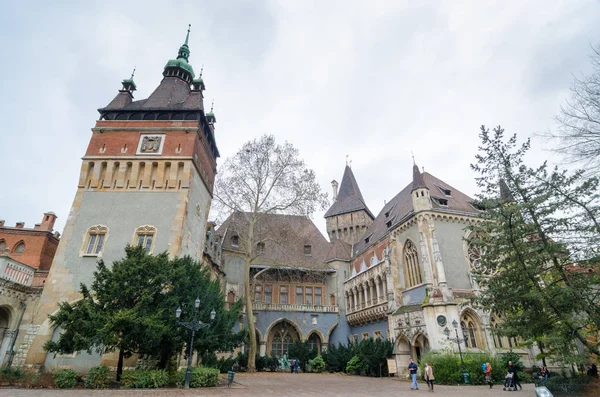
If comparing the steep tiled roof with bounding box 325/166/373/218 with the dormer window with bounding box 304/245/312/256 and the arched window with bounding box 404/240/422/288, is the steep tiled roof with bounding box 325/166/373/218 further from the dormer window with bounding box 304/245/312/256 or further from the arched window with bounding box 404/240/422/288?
the arched window with bounding box 404/240/422/288

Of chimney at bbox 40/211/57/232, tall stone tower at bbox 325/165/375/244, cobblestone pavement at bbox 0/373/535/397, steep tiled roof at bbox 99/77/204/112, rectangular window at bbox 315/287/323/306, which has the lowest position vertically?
cobblestone pavement at bbox 0/373/535/397

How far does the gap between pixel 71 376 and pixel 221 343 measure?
5792mm

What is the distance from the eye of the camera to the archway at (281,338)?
30250mm

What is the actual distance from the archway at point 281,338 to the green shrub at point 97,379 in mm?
18710

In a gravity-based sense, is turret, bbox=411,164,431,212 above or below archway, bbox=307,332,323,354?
above

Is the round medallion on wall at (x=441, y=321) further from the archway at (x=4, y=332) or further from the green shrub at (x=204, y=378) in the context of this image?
the archway at (x=4, y=332)

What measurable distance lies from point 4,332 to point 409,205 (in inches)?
1040

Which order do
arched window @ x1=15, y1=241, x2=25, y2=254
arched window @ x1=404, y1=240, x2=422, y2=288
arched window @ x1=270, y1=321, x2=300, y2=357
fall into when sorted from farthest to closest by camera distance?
arched window @ x1=270, y1=321, x2=300, y2=357
arched window @ x1=404, y1=240, x2=422, y2=288
arched window @ x1=15, y1=241, x2=25, y2=254

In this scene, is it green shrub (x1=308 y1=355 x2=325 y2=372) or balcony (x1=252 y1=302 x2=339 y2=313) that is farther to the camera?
balcony (x1=252 y1=302 x2=339 y2=313)

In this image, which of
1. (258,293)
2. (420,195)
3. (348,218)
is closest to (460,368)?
(420,195)

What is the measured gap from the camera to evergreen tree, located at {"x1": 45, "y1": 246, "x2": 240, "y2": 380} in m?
12.2

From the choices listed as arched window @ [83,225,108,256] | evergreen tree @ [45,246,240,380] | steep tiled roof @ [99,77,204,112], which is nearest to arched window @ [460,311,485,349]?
evergreen tree @ [45,246,240,380]

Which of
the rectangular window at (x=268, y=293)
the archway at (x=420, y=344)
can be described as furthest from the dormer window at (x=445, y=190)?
the rectangular window at (x=268, y=293)

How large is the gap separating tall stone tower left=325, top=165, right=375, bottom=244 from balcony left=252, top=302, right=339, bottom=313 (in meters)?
8.16
